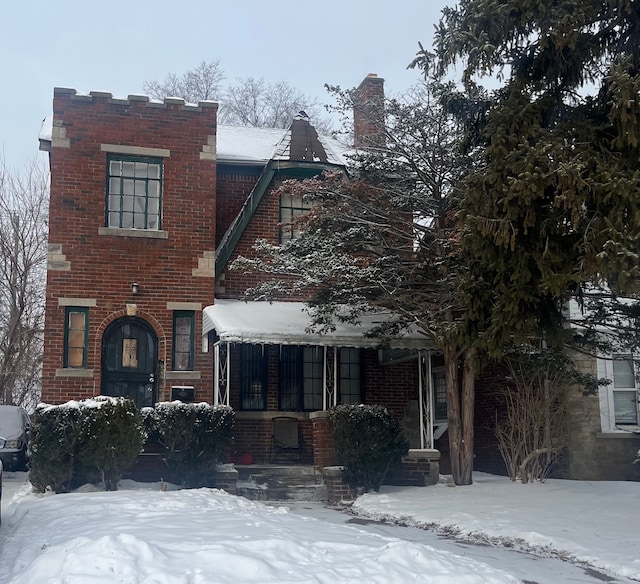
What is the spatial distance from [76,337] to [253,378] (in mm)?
3651

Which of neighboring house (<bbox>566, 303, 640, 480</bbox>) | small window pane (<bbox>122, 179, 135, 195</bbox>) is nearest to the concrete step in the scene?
neighboring house (<bbox>566, 303, 640, 480</bbox>)

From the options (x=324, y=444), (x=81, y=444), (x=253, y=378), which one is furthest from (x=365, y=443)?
(x=81, y=444)

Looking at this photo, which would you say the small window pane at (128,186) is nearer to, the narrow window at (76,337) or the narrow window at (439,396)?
the narrow window at (76,337)

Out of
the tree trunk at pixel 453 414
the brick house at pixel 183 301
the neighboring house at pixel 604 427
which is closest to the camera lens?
the tree trunk at pixel 453 414

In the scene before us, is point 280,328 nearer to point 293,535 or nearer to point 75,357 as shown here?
point 75,357

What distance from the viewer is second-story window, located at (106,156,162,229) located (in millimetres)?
15883

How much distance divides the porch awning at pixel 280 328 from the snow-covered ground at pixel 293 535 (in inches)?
108

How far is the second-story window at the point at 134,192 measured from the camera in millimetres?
15883

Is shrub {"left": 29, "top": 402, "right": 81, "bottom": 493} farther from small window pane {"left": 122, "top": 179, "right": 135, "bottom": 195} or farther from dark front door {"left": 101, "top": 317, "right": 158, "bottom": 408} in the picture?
small window pane {"left": 122, "top": 179, "right": 135, "bottom": 195}

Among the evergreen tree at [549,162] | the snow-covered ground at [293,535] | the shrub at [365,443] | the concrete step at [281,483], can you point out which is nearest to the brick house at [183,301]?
the concrete step at [281,483]

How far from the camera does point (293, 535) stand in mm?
7734

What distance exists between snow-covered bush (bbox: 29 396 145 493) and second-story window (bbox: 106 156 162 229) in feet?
16.0

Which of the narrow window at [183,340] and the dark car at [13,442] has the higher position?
Answer: the narrow window at [183,340]

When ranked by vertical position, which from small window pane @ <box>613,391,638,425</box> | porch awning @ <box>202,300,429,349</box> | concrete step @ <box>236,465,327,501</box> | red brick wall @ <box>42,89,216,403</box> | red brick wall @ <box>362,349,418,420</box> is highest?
red brick wall @ <box>42,89,216,403</box>
